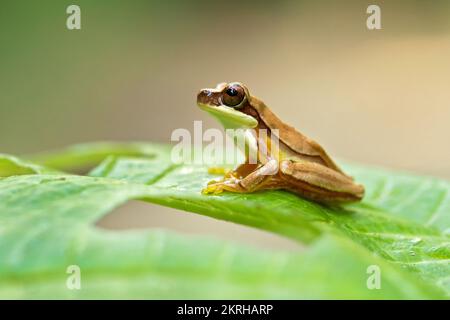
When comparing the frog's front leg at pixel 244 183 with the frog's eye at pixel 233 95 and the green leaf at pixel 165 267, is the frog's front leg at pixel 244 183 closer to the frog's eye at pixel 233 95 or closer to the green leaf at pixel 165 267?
the frog's eye at pixel 233 95

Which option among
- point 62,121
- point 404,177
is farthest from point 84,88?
point 404,177

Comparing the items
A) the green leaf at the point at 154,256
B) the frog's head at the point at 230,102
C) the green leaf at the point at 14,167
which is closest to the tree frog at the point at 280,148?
the frog's head at the point at 230,102

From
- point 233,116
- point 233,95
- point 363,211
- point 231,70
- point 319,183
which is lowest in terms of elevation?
point 363,211

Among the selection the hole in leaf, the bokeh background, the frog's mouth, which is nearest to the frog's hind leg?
the frog's mouth

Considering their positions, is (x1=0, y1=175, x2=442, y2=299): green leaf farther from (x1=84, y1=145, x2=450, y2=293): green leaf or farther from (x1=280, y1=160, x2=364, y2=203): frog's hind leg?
(x1=280, y1=160, x2=364, y2=203): frog's hind leg

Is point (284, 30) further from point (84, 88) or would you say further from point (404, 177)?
point (404, 177)

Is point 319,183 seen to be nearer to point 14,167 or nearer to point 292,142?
point 292,142

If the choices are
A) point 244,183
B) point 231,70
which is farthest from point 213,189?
point 231,70
